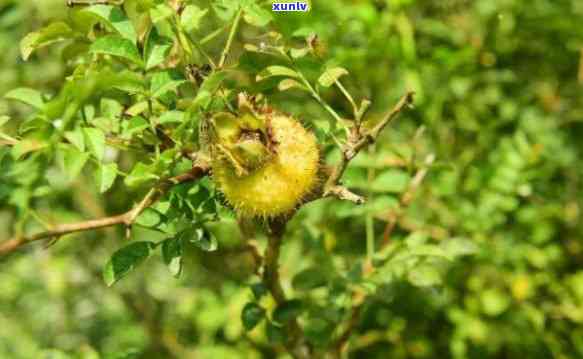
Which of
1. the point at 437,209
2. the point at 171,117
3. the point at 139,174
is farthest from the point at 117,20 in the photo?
the point at 437,209

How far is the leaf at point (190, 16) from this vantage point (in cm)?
153

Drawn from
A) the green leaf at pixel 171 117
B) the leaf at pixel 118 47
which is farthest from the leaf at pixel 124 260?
the leaf at pixel 118 47

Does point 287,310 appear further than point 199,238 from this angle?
Yes

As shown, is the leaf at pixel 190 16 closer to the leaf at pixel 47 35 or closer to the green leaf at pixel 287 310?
the leaf at pixel 47 35

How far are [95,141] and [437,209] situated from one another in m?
1.65

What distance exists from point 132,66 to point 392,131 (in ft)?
4.98

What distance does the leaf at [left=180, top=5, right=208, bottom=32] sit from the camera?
5.03 feet

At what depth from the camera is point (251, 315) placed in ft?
6.27

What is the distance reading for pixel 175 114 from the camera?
4.93 feet

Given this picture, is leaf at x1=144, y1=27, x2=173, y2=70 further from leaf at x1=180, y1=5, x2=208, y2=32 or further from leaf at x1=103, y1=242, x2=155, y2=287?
leaf at x1=103, y1=242, x2=155, y2=287

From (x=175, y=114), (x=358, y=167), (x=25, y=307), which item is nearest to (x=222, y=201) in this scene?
(x=175, y=114)

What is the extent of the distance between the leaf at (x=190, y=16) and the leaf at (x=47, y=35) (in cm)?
22

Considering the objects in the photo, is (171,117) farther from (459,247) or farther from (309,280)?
(459,247)

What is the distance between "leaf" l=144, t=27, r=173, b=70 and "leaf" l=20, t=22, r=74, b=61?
16cm
